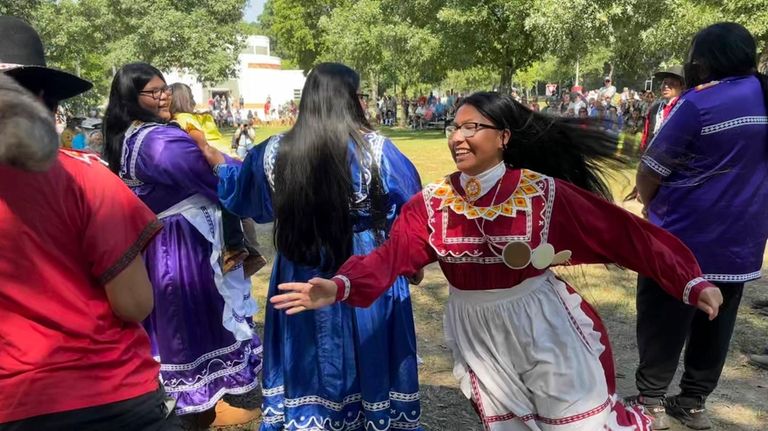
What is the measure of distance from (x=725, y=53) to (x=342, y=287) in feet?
6.97

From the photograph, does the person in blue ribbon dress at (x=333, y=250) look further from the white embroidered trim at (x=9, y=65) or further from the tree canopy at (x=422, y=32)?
the tree canopy at (x=422, y=32)

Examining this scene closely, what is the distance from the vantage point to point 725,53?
2.92m

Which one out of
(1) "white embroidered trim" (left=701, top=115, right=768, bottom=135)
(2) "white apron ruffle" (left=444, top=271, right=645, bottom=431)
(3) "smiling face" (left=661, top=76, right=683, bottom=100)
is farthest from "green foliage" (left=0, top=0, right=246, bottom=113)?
(2) "white apron ruffle" (left=444, top=271, right=645, bottom=431)

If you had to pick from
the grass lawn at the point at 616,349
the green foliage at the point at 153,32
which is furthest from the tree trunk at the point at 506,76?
the grass lawn at the point at 616,349

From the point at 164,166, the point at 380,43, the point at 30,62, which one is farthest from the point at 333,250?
the point at 380,43

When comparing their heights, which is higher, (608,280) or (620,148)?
→ (620,148)

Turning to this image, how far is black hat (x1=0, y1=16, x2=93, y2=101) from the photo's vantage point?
158 centimetres

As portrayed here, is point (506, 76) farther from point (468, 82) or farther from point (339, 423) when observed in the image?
point (468, 82)

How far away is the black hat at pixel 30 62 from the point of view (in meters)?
1.58

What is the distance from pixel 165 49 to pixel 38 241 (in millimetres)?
28658

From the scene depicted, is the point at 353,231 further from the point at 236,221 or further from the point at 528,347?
the point at 236,221

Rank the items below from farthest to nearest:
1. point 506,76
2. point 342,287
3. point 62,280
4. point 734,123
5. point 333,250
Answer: point 506,76
point 734,123
point 333,250
point 342,287
point 62,280

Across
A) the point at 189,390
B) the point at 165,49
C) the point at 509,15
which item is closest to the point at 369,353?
the point at 189,390

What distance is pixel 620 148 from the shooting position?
2.68m
